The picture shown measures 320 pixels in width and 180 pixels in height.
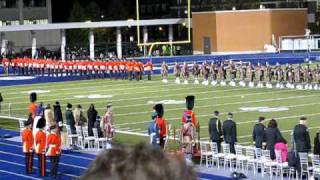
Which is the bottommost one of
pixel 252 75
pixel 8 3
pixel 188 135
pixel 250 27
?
pixel 188 135

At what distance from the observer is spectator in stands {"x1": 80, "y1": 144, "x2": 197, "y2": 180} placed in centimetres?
159

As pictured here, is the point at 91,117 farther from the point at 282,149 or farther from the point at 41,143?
the point at 282,149

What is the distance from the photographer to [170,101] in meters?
30.5

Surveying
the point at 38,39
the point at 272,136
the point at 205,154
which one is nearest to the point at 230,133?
the point at 205,154

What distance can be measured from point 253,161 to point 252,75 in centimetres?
2287

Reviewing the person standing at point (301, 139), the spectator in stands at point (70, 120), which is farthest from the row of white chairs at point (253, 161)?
the spectator in stands at point (70, 120)

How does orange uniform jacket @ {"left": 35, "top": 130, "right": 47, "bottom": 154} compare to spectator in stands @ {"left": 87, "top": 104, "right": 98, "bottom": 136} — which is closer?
orange uniform jacket @ {"left": 35, "top": 130, "right": 47, "bottom": 154}

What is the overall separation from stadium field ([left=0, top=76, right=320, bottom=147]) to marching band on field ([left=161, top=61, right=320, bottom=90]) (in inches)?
38.0

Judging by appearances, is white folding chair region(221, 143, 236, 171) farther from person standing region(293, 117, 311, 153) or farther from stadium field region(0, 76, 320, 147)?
stadium field region(0, 76, 320, 147)

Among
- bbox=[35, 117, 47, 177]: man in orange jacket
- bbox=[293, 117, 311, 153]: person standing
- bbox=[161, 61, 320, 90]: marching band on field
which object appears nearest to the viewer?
bbox=[293, 117, 311, 153]: person standing

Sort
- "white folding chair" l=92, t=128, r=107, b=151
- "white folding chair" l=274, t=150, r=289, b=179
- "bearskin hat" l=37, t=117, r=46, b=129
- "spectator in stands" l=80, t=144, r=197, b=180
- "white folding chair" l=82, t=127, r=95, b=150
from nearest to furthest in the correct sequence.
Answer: "spectator in stands" l=80, t=144, r=197, b=180
"white folding chair" l=274, t=150, r=289, b=179
"bearskin hat" l=37, t=117, r=46, b=129
"white folding chair" l=92, t=128, r=107, b=151
"white folding chair" l=82, t=127, r=95, b=150

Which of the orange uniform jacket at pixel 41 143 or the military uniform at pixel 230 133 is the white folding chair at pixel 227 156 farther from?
the orange uniform jacket at pixel 41 143

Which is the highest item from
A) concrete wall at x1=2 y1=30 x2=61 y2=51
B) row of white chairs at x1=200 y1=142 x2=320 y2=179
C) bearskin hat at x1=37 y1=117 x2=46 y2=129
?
concrete wall at x1=2 y1=30 x2=61 y2=51

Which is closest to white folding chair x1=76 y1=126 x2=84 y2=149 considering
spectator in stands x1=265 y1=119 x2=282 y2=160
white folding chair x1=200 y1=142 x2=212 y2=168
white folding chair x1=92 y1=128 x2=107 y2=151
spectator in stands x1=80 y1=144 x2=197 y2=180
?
white folding chair x1=92 y1=128 x2=107 y2=151
